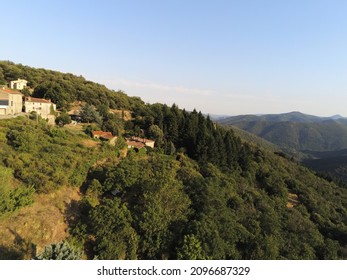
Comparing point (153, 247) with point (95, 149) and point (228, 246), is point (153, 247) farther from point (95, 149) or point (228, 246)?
point (95, 149)

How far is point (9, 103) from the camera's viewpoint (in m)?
32.6

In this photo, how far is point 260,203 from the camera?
91.8ft

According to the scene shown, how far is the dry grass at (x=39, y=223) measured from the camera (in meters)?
13.6

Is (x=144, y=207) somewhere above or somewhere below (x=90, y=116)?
below

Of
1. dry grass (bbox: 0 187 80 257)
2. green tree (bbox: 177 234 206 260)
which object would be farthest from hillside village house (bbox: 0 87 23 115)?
green tree (bbox: 177 234 206 260)

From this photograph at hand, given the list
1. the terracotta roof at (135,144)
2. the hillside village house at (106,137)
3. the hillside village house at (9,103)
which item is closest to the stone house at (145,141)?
the terracotta roof at (135,144)

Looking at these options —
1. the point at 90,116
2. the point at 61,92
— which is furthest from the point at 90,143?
the point at 61,92

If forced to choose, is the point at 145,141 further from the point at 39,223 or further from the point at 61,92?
the point at 61,92

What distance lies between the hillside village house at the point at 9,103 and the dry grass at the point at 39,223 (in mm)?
20502

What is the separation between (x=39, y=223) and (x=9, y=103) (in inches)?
956

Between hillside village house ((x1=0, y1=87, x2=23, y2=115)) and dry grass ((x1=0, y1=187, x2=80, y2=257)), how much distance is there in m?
20.5

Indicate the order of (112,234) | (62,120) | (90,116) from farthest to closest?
1. (90,116)
2. (62,120)
3. (112,234)

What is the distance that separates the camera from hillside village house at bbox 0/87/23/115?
105 feet

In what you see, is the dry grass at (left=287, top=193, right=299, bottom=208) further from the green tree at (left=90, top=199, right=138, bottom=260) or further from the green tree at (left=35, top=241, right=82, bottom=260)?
the green tree at (left=35, top=241, right=82, bottom=260)
